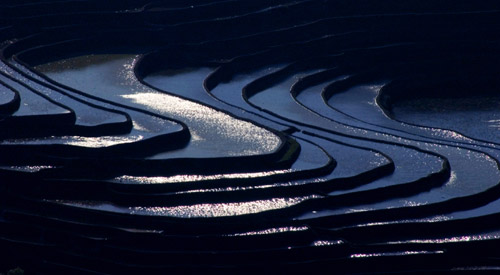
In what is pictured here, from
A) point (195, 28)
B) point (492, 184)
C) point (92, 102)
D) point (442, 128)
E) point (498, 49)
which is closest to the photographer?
point (492, 184)

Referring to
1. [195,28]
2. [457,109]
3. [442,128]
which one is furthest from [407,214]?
[195,28]

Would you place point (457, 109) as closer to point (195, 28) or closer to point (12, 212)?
point (195, 28)

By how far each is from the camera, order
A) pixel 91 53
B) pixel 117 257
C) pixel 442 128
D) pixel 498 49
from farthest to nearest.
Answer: pixel 498 49, pixel 91 53, pixel 442 128, pixel 117 257

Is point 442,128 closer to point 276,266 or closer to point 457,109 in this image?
point 457,109

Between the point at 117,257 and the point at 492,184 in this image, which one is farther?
the point at 492,184

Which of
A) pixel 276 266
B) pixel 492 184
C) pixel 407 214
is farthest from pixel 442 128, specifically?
pixel 276 266

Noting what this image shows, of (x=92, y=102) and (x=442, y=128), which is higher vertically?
(x=92, y=102)
